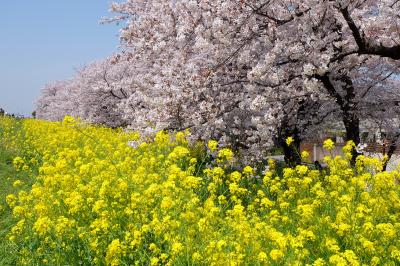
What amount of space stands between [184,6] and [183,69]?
1916mm

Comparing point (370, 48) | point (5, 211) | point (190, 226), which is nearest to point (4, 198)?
point (5, 211)

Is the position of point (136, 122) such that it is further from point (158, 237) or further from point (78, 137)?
point (158, 237)

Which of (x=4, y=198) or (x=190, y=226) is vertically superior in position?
(x=4, y=198)

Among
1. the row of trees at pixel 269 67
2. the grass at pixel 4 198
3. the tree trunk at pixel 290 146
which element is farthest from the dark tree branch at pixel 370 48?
the grass at pixel 4 198

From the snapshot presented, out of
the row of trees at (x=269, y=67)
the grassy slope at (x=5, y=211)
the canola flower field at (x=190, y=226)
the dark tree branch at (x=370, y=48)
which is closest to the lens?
the canola flower field at (x=190, y=226)

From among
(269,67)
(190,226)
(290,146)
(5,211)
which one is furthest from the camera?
(290,146)

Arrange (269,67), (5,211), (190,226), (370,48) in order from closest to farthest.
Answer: (190,226)
(370,48)
(5,211)
(269,67)

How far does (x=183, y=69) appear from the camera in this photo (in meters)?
12.2

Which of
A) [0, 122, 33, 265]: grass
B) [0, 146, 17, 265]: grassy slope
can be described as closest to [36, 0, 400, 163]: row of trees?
[0, 122, 33, 265]: grass

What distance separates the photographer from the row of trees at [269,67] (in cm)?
1045

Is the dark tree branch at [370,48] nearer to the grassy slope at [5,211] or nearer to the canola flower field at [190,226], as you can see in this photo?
the canola flower field at [190,226]

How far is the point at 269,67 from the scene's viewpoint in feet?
35.4

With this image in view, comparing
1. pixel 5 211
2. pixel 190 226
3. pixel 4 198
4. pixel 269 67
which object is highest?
pixel 269 67

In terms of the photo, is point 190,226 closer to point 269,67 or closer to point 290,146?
point 269,67
